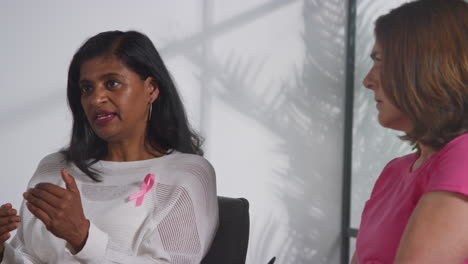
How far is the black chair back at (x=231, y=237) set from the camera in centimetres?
154

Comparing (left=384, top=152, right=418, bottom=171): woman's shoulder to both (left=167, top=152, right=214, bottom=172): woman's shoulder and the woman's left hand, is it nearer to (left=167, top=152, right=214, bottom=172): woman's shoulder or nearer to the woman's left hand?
(left=167, top=152, right=214, bottom=172): woman's shoulder

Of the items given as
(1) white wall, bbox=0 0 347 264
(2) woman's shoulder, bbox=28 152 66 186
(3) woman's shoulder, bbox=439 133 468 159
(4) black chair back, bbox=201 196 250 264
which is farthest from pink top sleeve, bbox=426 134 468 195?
(1) white wall, bbox=0 0 347 264

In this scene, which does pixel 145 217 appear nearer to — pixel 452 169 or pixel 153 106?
pixel 153 106

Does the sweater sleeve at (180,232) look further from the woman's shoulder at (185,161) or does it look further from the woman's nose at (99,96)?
the woman's nose at (99,96)

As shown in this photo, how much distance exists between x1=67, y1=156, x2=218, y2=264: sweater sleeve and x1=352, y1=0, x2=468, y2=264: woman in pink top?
501 millimetres

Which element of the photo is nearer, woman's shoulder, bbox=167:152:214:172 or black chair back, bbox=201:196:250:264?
black chair back, bbox=201:196:250:264

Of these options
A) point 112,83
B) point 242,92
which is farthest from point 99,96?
point 242,92

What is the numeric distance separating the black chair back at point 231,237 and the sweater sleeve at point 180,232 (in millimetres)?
22

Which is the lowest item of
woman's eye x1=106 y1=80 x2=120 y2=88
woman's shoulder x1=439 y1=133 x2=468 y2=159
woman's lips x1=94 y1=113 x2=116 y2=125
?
woman's lips x1=94 y1=113 x2=116 y2=125

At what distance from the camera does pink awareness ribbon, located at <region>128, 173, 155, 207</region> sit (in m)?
1.61

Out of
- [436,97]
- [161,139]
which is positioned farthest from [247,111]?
[436,97]

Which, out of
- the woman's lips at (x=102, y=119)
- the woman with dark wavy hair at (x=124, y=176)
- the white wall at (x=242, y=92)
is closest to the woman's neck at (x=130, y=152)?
the woman with dark wavy hair at (x=124, y=176)

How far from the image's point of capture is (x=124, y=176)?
1.72 meters

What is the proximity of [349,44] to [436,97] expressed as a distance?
9.27 feet
